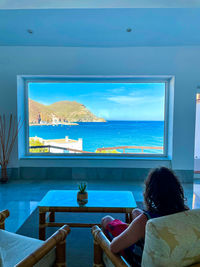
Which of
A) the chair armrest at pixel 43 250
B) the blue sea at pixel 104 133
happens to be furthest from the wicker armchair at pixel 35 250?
the blue sea at pixel 104 133

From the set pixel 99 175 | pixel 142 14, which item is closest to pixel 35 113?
pixel 99 175

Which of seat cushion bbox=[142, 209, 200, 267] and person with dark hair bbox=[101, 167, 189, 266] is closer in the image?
seat cushion bbox=[142, 209, 200, 267]

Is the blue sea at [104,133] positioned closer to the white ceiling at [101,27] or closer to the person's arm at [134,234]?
the white ceiling at [101,27]

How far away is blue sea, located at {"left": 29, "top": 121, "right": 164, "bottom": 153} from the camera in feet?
15.2

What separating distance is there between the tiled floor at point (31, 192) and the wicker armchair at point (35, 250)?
0.98 metres

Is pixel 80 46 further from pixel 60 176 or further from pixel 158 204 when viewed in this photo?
pixel 158 204

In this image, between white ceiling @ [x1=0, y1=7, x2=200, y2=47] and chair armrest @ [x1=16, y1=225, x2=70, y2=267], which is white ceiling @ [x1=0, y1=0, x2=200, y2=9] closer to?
white ceiling @ [x1=0, y1=7, x2=200, y2=47]

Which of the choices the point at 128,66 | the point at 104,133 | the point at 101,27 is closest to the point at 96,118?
the point at 104,133

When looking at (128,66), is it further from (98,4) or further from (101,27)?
(98,4)

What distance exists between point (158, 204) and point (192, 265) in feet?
1.09

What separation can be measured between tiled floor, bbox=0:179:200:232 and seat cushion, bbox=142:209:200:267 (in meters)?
2.01

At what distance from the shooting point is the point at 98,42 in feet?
12.7

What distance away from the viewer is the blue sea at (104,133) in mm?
4621

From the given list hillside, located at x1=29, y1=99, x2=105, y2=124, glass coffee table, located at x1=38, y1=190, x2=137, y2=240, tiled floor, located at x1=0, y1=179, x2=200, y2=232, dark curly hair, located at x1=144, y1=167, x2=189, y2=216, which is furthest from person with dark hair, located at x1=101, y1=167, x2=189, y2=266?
hillside, located at x1=29, y1=99, x2=105, y2=124
